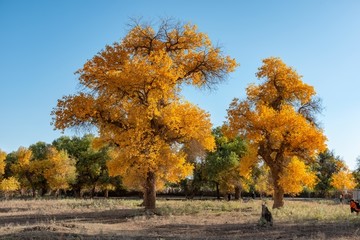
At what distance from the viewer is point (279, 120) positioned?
30.4m

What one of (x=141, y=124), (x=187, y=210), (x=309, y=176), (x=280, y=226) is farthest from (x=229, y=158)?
(x=280, y=226)

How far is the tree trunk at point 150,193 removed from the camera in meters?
27.3

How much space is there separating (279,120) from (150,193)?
433 inches

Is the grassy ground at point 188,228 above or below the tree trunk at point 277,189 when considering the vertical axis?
below

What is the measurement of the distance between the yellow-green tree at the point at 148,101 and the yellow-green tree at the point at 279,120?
4.56 m

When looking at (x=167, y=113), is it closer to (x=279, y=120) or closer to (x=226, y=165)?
(x=279, y=120)

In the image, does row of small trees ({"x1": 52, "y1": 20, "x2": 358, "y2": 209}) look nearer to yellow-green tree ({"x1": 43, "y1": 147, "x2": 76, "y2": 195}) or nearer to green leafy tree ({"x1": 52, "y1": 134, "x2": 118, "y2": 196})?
yellow-green tree ({"x1": 43, "y1": 147, "x2": 76, "y2": 195})

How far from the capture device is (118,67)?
2706 cm

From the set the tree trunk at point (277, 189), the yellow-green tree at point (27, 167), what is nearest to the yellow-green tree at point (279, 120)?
the tree trunk at point (277, 189)

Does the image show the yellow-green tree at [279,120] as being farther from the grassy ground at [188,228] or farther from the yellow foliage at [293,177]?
the grassy ground at [188,228]

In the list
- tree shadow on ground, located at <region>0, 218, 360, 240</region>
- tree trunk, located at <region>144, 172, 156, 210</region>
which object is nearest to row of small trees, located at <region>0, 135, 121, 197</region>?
tree trunk, located at <region>144, 172, 156, 210</region>

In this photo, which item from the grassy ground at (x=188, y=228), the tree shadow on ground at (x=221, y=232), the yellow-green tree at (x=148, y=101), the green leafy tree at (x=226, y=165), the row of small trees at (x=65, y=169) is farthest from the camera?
the row of small trees at (x=65, y=169)

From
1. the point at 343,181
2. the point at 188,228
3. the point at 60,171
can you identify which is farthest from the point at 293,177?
the point at 60,171

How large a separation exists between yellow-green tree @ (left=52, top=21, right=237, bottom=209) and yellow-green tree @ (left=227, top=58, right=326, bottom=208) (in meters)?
4.56
